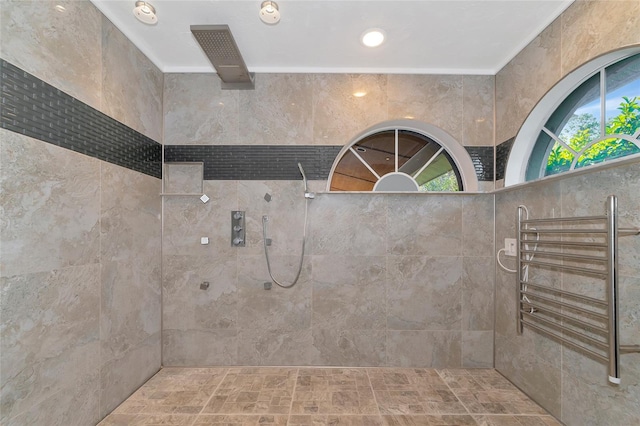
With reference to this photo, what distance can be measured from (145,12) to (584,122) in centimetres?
273

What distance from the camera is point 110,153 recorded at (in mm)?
1821

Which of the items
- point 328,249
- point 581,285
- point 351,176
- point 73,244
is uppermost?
point 351,176

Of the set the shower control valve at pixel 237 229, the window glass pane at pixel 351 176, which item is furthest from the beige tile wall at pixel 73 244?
the window glass pane at pixel 351 176

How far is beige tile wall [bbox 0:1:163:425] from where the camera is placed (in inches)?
49.5

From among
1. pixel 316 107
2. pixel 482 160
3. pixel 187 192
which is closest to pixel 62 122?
pixel 187 192

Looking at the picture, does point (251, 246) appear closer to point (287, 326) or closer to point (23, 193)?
point (287, 326)

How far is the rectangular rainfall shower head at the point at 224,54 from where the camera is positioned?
5.81ft

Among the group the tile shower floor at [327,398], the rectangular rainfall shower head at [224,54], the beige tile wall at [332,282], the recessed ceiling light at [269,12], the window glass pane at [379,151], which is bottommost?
the tile shower floor at [327,398]

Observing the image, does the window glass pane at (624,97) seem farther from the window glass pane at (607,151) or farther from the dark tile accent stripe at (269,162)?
the dark tile accent stripe at (269,162)

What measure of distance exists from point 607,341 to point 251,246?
87.7 inches

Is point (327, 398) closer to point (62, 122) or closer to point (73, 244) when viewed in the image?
point (73, 244)

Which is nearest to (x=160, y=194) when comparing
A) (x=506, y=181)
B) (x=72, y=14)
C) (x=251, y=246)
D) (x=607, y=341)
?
(x=251, y=246)

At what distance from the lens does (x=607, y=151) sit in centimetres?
161

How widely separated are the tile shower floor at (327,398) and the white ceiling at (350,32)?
243cm
